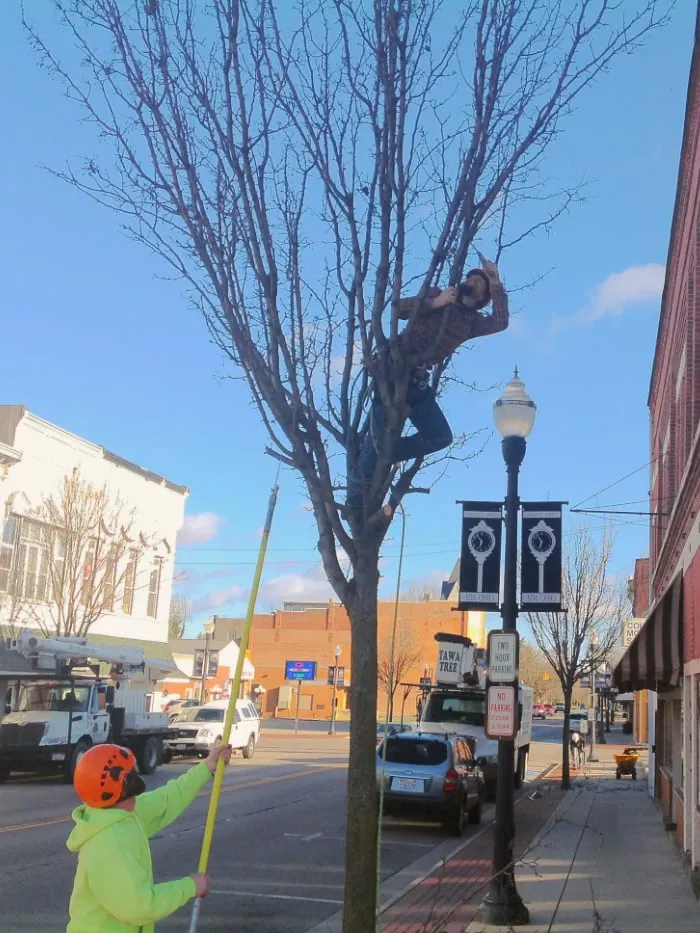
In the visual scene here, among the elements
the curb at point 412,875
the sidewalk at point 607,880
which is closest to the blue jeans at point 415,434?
the curb at point 412,875

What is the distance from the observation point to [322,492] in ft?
18.8

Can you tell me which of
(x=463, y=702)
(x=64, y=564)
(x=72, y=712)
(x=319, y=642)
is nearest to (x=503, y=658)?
(x=72, y=712)

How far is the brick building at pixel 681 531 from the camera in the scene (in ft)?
34.7

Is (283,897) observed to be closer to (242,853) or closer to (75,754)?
(242,853)

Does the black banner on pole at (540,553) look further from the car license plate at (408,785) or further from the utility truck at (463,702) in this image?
the utility truck at (463,702)

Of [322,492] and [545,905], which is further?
[545,905]

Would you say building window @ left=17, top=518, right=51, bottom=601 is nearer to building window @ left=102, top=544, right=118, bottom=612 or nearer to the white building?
the white building

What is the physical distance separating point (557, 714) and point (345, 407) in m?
106

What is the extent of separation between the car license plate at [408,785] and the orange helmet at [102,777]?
12641mm

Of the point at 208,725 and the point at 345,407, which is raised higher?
the point at 345,407

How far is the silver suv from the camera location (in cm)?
1548

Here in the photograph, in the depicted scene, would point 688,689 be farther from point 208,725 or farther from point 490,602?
point 208,725

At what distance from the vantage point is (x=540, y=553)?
10117 millimetres

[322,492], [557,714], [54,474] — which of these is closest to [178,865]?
[322,492]
